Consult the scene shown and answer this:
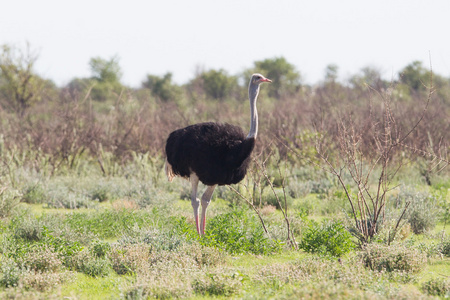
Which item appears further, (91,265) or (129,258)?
(129,258)

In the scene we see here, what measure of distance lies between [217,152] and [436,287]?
2910mm

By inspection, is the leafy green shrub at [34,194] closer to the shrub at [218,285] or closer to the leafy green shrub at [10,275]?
the leafy green shrub at [10,275]

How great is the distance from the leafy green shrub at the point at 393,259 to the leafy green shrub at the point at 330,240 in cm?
56

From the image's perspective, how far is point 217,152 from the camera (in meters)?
6.74

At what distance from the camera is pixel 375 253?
5574 mm

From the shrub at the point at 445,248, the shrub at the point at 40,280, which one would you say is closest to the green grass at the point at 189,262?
the shrub at the point at 40,280

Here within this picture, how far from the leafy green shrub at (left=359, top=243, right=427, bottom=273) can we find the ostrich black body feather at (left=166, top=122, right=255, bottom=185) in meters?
1.85

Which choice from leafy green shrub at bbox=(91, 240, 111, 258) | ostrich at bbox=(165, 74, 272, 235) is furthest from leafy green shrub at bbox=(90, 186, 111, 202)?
leafy green shrub at bbox=(91, 240, 111, 258)

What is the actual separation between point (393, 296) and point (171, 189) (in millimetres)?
7501

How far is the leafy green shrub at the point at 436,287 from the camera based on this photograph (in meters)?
4.69

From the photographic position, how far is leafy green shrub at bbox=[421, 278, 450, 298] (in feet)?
15.4

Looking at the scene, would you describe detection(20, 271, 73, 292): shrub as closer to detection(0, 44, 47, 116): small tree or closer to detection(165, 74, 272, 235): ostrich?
detection(165, 74, 272, 235): ostrich

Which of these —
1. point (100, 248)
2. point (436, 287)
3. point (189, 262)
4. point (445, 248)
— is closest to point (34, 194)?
point (100, 248)

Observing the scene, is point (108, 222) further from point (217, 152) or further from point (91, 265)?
point (91, 265)
